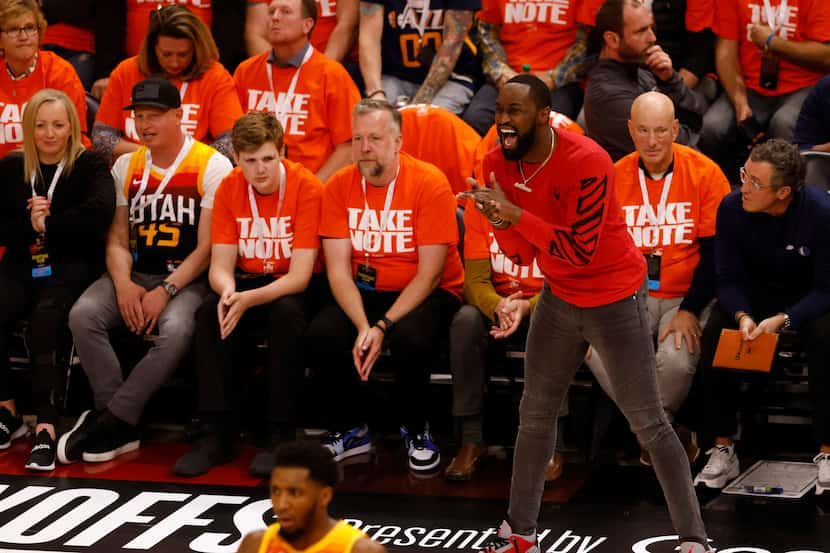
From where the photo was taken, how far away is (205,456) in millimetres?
5891

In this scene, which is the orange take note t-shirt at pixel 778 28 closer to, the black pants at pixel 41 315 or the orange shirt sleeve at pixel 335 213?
Answer: the orange shirt sleeve at pixel 335 213

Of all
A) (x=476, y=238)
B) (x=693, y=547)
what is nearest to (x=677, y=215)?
(x=476, y=238)

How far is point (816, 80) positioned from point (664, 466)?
3.25 metres

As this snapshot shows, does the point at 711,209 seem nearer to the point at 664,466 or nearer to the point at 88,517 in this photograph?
the point at 664,466

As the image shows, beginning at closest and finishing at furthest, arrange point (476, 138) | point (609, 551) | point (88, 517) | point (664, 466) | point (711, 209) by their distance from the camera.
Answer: point (664, 466) < point (609, 551) < point (88, 517) < point (711, 209) < point (476, 138)

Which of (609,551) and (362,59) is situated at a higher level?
(362,59)

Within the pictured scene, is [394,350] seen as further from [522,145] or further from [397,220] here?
[522,145]

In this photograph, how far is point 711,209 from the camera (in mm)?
5941

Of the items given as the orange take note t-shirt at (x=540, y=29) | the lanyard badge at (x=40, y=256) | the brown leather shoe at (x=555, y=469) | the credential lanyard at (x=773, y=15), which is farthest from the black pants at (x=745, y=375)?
the lanyard badge at (x=40, y=256)

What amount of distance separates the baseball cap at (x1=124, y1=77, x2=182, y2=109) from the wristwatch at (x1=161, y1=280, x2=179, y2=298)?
32.0 inches

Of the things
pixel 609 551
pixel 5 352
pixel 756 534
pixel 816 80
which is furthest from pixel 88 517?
pixel 816 80

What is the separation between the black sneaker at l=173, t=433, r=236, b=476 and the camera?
19.1 feet

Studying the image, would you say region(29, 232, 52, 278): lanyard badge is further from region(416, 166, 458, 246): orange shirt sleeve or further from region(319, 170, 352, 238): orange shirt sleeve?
→ region(416, 166, 458, 246): orange shirt sleeve

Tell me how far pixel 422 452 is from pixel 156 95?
2060 mm
